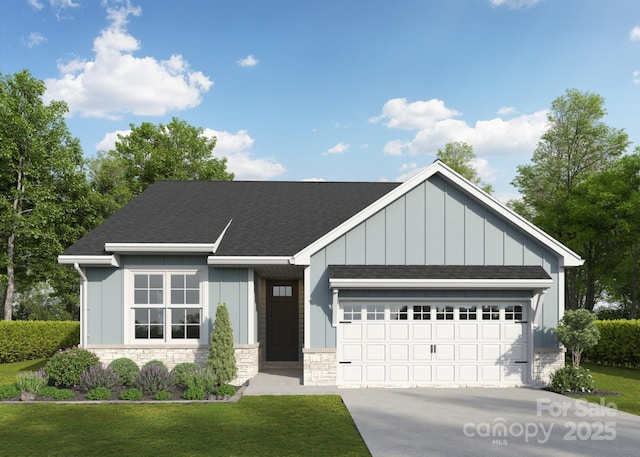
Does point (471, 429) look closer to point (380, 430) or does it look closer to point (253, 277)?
point (380, 430)

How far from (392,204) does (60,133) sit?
839 inches

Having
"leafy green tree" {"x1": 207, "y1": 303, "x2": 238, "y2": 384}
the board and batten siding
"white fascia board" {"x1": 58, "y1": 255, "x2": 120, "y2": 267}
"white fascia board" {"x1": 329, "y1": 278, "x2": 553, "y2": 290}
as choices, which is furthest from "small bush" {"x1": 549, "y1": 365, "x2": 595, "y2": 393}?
"white fascia board" {"x1": 58, "y1": 255, "x2": 120, "y2": 267}

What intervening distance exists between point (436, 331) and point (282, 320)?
20.2 ft

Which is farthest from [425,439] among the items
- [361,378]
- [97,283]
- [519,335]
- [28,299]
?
[28,299]

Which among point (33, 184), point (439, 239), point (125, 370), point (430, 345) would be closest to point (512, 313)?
point (430, 345)

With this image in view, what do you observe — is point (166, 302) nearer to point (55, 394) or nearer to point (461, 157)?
point (55, 394)

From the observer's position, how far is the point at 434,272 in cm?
1315

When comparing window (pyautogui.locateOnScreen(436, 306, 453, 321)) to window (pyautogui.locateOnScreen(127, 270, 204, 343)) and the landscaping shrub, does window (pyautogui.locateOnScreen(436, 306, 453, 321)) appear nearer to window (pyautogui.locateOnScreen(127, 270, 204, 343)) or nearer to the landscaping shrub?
window (pyautogui.locateOnScreen(127, 270, 204, 343))

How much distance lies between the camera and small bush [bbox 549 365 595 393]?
40.9ft

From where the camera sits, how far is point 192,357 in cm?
1390

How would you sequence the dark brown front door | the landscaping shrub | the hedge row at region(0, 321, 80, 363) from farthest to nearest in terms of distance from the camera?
the hedge row at region(0, 321, 80, 363)
the dark brown front door
the landscaping shrub

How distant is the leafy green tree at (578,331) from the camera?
12.5 metres

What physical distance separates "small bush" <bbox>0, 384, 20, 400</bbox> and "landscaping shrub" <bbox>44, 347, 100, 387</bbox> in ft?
2.75

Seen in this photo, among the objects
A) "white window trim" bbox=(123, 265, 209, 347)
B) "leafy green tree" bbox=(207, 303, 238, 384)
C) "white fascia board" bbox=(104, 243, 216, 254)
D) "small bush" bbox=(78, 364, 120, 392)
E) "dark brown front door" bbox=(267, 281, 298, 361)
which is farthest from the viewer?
"dark brown front door" bbox=(267, 281, 298, 361)
